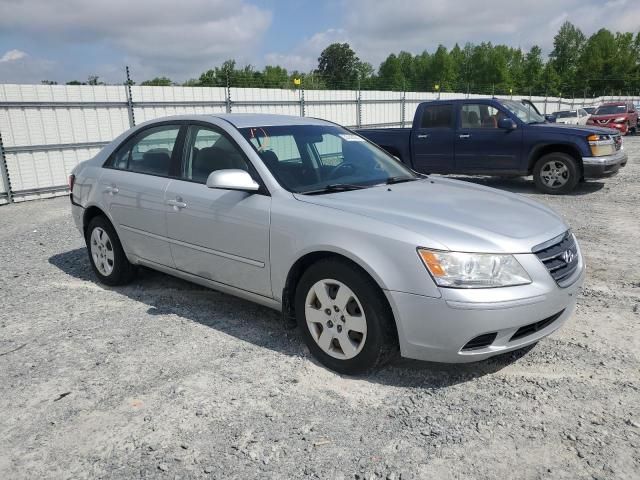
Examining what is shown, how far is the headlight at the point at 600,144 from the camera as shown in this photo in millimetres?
9773

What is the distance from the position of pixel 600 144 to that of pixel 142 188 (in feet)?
28.0

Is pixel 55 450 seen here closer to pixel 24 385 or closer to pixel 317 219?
pixel 24 385

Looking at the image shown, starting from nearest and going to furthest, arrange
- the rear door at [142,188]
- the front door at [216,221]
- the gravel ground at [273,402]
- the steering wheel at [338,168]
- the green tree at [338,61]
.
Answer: the gravel ground at [273,402] → the front door at [216,221] → the steering wheel at [338,168] → the rear door at [142,188] → the green tree at [338,61]

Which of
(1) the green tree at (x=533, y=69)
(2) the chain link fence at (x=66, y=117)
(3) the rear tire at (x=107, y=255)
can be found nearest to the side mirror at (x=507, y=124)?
(2) the chain link fence at (x=66, y=117)

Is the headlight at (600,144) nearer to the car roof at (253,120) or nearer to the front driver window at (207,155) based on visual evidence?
the car roof at (253,120)

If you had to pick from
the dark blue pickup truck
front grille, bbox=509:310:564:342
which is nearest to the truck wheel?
the dark blue pickup truck

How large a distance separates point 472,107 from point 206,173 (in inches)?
314

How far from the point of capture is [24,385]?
3.44 metres

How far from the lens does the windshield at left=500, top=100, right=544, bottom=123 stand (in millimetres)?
10492

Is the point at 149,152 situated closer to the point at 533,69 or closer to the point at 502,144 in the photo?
the point at 502,144

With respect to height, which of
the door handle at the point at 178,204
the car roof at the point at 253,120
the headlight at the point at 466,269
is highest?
the car roof at the point at 253,120

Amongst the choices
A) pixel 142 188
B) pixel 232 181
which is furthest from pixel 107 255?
pixel 232 181

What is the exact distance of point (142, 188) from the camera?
4.62 m

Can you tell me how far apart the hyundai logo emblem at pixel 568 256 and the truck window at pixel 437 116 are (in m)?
7.94
